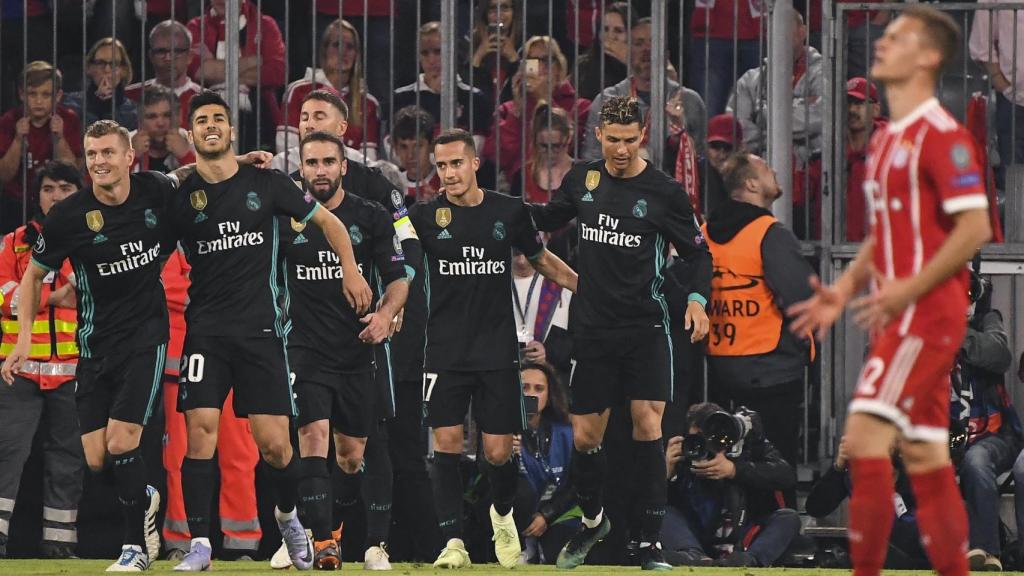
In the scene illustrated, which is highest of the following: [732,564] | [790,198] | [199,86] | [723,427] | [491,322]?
[199,86]

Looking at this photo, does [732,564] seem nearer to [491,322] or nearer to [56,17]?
[491,322]

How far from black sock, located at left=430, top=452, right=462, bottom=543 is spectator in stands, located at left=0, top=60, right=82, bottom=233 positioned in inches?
132

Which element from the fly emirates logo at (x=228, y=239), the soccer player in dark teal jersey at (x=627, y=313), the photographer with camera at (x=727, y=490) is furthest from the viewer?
the photographer with camera at (x=727, y=490)

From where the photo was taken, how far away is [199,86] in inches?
428

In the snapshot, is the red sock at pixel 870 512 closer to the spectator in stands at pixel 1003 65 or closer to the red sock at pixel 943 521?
the red sock at pixel 943 521

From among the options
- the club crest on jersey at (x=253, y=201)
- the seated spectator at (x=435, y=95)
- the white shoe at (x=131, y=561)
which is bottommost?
the white shoe at (x=131, y=561)

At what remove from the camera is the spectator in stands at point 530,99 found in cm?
1059

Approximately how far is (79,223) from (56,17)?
117 inches

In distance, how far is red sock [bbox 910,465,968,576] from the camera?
5.54m

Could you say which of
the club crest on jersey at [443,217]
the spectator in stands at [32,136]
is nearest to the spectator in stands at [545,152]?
the club crest on jersey at [443,217]

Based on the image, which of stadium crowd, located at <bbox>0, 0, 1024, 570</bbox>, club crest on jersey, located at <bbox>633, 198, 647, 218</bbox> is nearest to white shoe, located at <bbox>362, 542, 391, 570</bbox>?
stadium crowd, located at <bbox>0, 0, 1024, 570</bbox>

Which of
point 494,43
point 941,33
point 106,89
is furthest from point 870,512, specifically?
point 106,89

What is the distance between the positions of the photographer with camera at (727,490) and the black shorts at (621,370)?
29.9 inches

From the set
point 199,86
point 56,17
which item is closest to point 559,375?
point 199,86
